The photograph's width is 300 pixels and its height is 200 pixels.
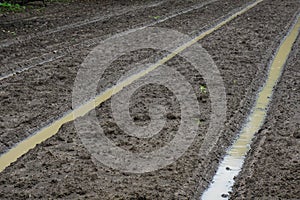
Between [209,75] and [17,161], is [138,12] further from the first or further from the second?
[17,161]

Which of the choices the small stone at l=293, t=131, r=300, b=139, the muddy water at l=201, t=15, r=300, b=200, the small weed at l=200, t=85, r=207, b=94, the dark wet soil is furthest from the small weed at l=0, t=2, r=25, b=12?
the small stone at l=293, t=131, r=300, b=139

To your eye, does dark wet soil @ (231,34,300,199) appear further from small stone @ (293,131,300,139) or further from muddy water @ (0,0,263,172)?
muddy water @ (0,0,263,172)

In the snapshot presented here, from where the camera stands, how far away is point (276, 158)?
5.42 meters

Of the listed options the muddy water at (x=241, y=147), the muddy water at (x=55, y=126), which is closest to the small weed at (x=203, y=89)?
the muddy water at (x=241, y=147)

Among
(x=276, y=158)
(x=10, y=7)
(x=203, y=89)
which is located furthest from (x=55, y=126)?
(x=10, y=7)

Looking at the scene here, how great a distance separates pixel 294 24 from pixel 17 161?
36.2 ft

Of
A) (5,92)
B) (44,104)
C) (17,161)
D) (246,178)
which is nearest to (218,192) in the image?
(246,178)

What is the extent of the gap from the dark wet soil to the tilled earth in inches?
0.8

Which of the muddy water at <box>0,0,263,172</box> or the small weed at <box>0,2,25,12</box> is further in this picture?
the small weed at <box>0,2,25,12</box>

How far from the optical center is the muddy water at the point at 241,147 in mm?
4973

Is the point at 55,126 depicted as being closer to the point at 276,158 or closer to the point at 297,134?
the point at 276,158

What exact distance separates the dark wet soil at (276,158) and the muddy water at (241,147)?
9cm

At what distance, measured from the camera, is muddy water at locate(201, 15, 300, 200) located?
16.3ft

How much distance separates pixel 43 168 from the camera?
518 cm
